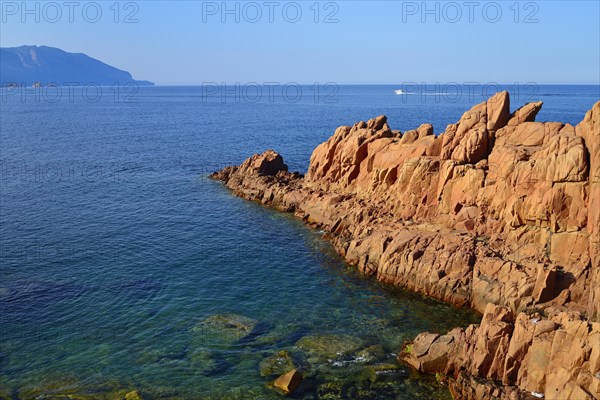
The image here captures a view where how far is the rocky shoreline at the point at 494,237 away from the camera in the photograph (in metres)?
32.3

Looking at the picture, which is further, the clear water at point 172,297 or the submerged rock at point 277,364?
the submerged rock at point 277,364

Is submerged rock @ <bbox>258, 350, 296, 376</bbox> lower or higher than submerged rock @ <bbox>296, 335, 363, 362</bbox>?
lower

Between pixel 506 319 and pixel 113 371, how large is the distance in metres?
28.8

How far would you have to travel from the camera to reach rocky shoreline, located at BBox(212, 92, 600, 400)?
32.3 m

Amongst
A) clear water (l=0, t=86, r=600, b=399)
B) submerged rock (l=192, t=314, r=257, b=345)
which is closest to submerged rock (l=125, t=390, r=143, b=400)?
clear water (l=0, t=86, r=600, b=399)

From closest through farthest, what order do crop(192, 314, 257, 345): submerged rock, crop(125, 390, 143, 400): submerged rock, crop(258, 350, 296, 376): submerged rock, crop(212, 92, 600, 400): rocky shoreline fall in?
crop(125, 390, 143, 400): submerged rock → crop(212, 92, 600, 400): rocky shoreline → crop(258, 350, 296, 376): submerged rock → crop(192, 314, 257, 345): submerged rock

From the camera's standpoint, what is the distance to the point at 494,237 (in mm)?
50031

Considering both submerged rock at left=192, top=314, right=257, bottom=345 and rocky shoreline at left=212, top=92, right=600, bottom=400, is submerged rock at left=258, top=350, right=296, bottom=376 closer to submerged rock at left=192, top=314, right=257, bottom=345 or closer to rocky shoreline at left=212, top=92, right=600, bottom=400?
submerged rock at left=192, top=314, right=257, bottom=345

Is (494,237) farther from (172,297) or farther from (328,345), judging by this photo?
(172,297)

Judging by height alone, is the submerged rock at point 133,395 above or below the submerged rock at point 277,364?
below

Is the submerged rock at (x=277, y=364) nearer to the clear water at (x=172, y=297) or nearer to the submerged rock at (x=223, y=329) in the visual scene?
the clear water at (x=172, y=297)

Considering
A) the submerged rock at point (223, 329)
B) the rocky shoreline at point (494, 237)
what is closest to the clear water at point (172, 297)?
the submerged rock at point (223, 329)

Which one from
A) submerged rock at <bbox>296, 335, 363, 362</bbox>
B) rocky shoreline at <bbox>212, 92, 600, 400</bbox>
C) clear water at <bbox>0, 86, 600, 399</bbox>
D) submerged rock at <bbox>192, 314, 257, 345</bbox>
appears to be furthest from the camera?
submerged rock at <bbox>192, 314, 257, 345</bbox>

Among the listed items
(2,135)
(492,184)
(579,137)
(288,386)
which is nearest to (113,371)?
(288,386)
